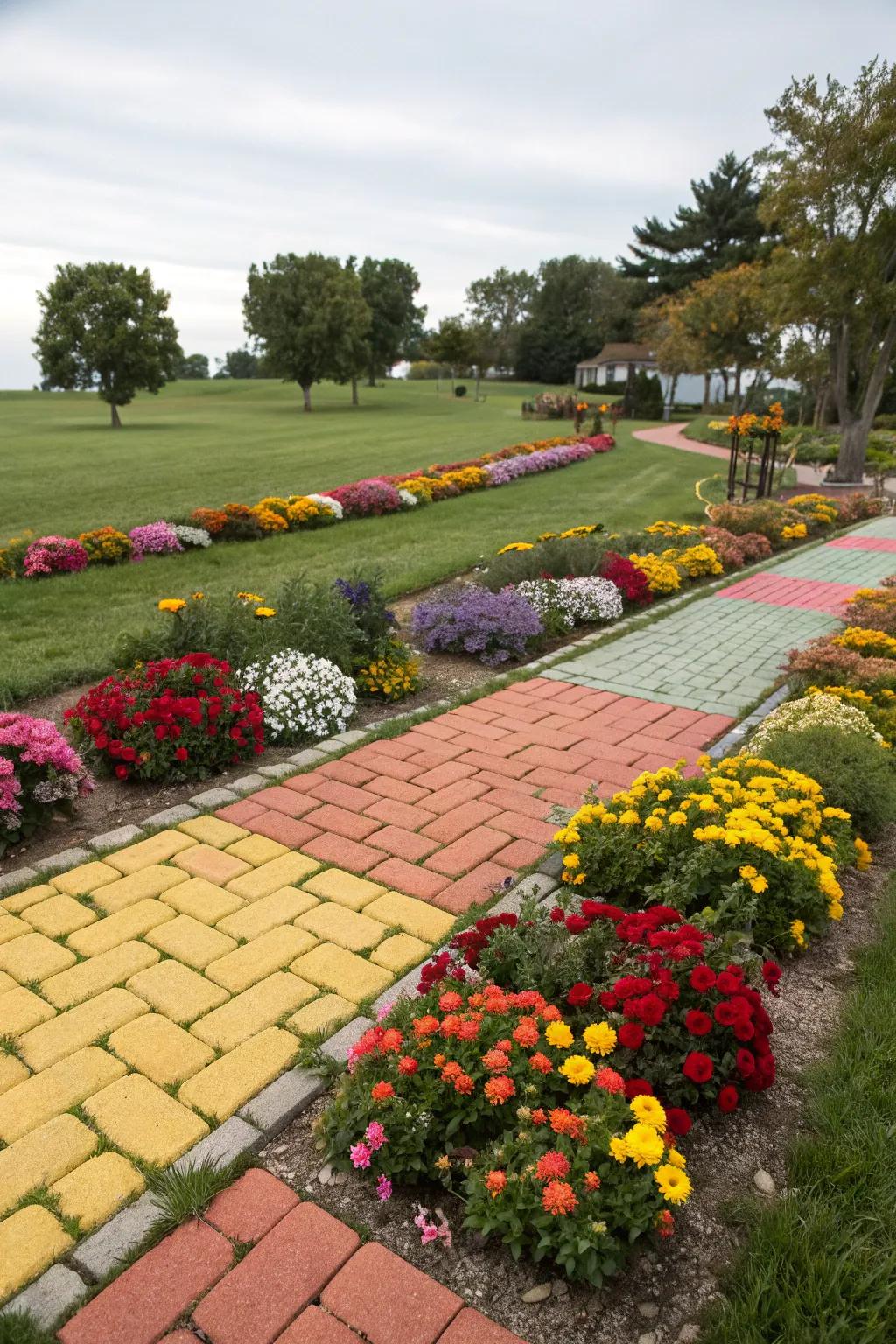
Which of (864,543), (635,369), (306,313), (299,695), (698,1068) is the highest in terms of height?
(306,313)

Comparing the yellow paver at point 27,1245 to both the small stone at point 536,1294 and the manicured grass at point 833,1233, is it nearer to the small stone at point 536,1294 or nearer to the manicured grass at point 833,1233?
the small stone at point 536,1294

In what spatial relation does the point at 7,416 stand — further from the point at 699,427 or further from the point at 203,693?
the point at 203,693

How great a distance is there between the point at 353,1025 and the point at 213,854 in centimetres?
127

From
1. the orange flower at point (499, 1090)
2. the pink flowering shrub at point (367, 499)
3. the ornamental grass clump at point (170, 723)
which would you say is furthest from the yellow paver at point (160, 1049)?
the pink flowering shrub at point (367, 499)

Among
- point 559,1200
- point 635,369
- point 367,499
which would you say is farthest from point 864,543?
point 635,369

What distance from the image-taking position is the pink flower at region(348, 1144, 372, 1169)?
2.04m

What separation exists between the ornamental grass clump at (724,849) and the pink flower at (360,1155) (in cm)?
119

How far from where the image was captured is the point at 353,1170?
211cm

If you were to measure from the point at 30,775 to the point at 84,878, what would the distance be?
601 millimetres

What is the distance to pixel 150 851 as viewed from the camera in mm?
3605

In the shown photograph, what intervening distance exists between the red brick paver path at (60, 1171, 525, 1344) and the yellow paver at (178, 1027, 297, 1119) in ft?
1.15

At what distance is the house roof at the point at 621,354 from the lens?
50.9 meters

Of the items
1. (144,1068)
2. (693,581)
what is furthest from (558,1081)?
(693,581)

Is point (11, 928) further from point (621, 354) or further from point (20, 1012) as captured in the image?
point (621, 354)
